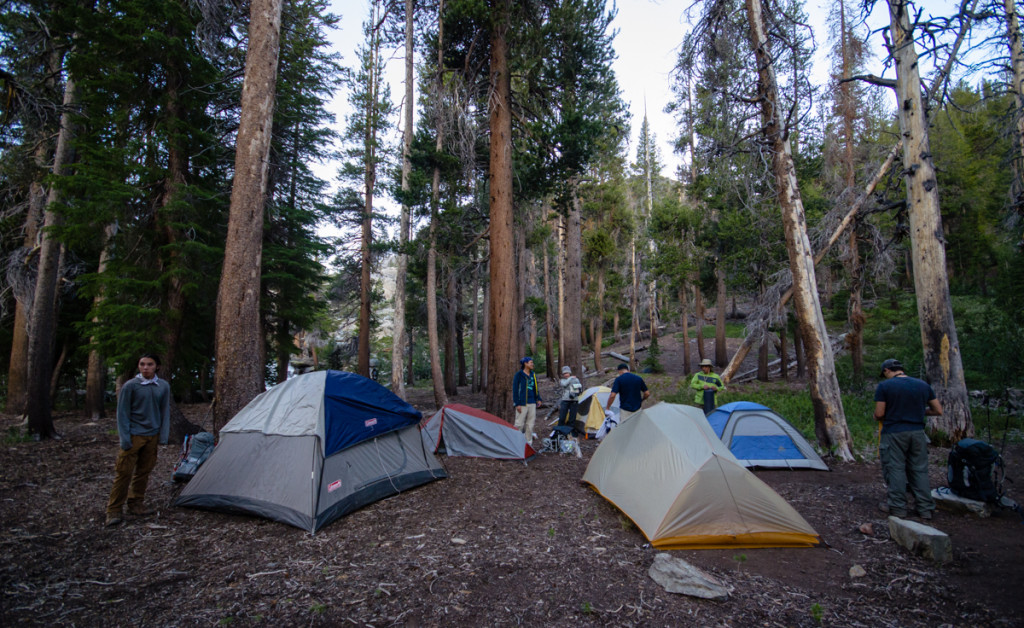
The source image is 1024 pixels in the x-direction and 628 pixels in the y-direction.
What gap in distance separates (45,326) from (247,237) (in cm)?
671

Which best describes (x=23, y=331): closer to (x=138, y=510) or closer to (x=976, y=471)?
(x=138, y=510)

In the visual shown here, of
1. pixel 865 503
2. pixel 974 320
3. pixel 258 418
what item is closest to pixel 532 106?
pixel 258 418

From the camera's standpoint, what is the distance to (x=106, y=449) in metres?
8.88

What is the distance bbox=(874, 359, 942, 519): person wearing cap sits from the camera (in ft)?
17.9

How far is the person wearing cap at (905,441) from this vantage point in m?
5.45

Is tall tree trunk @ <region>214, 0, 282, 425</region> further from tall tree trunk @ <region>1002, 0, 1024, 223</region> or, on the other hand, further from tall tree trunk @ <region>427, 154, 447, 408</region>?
tall tree trunk @ <region>1002, 0, 1024, 223</region>

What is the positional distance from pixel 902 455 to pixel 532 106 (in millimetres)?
10562

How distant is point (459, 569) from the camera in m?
4.23

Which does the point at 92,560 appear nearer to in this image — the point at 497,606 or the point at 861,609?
the point at 497,606

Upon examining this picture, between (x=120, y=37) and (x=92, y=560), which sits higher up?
(x=120, y=37)

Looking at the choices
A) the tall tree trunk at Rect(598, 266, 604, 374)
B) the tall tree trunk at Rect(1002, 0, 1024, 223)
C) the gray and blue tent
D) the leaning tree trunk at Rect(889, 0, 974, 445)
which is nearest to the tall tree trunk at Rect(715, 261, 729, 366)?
the tall tree trunk at Rect(598, 266, 604, 374)

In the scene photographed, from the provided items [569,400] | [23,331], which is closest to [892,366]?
[569,400]

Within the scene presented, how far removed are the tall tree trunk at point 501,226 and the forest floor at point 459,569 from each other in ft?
13.9

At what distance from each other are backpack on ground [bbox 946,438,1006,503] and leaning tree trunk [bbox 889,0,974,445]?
3.47 meters
